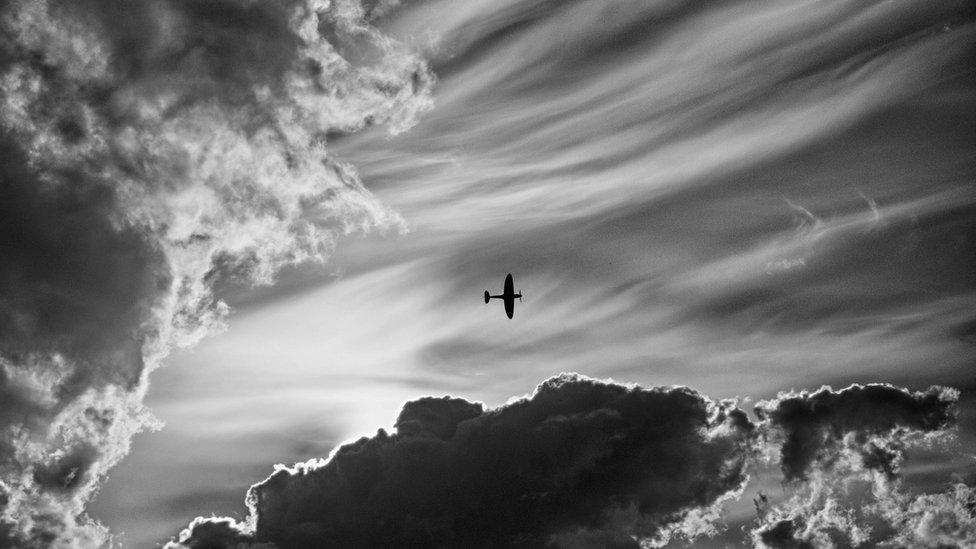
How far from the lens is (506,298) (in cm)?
15212
